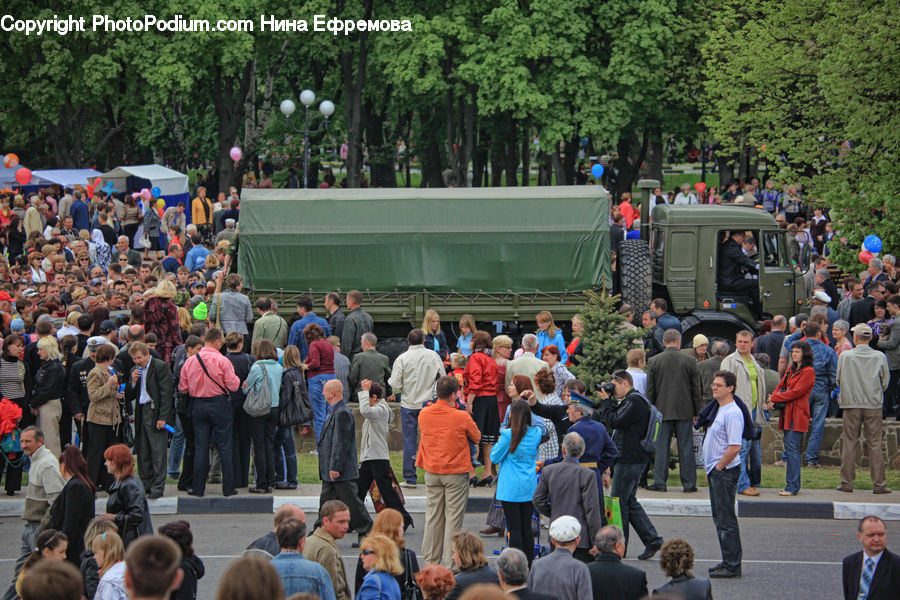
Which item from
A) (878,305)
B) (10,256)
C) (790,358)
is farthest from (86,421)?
(10,256)

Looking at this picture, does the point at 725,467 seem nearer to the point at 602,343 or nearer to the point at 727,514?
the point at 727,514

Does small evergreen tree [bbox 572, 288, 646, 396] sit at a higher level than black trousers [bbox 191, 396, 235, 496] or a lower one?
higher

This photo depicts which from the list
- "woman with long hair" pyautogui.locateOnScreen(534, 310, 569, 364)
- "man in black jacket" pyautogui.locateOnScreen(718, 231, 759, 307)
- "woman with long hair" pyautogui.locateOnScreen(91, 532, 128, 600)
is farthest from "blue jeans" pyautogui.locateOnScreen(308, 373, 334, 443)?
"man in black jacket" pyautogui.locateOnScreen(718, 231, 759, 307)

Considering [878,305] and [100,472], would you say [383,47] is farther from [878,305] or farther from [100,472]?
[100,472]

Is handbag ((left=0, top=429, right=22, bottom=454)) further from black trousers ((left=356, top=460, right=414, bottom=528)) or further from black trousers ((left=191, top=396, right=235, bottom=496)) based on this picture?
black trousers ((left=356, top=460, right=414, bottom=528))

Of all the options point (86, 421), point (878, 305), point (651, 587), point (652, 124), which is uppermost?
point (652, 124)

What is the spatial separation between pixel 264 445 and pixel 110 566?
6.25m

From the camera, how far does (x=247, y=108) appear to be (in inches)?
1932

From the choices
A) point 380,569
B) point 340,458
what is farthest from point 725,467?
point 380,569

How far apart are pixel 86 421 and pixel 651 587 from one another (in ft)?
22.7

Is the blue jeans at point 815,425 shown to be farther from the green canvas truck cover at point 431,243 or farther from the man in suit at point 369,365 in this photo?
the green canvas truck cover at point 431,243

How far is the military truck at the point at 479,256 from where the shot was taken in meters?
21.9

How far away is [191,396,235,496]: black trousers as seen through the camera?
569 inches

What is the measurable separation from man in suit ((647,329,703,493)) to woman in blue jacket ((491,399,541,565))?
133 inches
